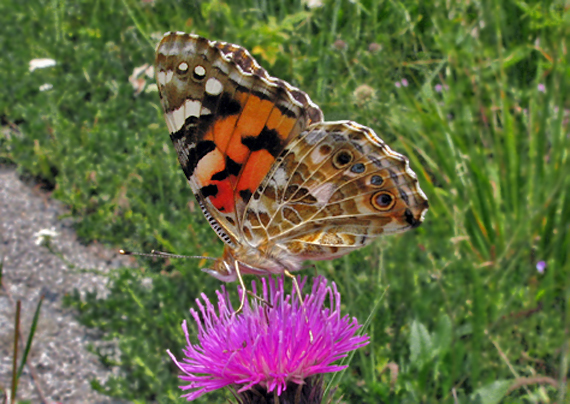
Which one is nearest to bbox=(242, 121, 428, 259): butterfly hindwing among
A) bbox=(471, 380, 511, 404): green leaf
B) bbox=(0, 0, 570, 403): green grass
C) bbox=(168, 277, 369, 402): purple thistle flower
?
bbox=(168, 277, 369, 402): purple thistle flower

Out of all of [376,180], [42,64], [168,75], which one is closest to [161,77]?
[168,75]

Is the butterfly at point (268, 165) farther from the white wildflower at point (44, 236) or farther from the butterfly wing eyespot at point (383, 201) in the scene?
the white wildflower at point (44, 236)

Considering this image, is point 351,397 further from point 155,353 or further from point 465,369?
point 155,353

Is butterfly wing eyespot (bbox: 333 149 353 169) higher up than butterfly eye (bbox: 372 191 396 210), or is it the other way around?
butterfly wing eyespot (bbox: 333 149 353 169)

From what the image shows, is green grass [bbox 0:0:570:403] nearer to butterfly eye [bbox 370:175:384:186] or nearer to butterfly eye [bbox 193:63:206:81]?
butterfly eye [bbox 370:175:384:186]

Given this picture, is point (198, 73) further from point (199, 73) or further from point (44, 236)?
point (44, 236)

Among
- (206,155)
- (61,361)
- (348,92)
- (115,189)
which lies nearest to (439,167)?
(348,92)

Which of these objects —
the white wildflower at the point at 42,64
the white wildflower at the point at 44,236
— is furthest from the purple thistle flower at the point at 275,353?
the white wildflower at the point at 42,64
